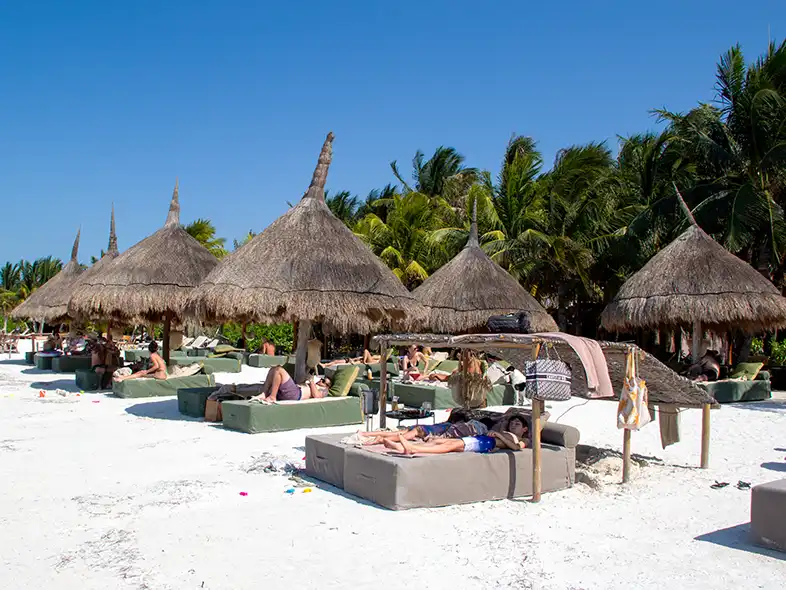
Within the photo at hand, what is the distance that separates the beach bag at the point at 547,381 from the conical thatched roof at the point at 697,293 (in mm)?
10073

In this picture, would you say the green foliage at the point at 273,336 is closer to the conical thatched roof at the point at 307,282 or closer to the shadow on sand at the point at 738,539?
the conical thatched roof at the point at 307,282

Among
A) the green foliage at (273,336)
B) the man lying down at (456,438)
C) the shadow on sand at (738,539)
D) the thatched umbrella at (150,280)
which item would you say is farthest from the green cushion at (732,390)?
the green foliage at (273,336)

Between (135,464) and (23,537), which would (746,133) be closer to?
(135,464)

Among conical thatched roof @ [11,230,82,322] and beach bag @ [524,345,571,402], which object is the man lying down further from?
conical thatched roof @ [11,230,82,322]

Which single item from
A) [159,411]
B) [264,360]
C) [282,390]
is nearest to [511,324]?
[282,390]

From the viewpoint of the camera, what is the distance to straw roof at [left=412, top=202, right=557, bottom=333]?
1805cm

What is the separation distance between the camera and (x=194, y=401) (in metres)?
11.4

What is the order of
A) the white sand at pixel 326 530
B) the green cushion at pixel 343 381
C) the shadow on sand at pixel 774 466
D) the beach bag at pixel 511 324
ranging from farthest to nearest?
1. the green cushion at pixel 343 381
2. the shadow on sand at pixel 774 466
3. the beach bag at pixel 511 324
4. the white sand at pixel 326 530

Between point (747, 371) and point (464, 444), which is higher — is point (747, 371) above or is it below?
above

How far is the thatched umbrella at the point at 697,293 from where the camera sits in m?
15.0

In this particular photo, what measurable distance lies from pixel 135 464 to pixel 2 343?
27.2 meters

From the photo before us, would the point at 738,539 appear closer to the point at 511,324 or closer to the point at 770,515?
the point at 770,515

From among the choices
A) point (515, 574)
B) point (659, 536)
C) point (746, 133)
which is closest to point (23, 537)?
point (515, 574)

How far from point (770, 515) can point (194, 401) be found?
8520 mm
